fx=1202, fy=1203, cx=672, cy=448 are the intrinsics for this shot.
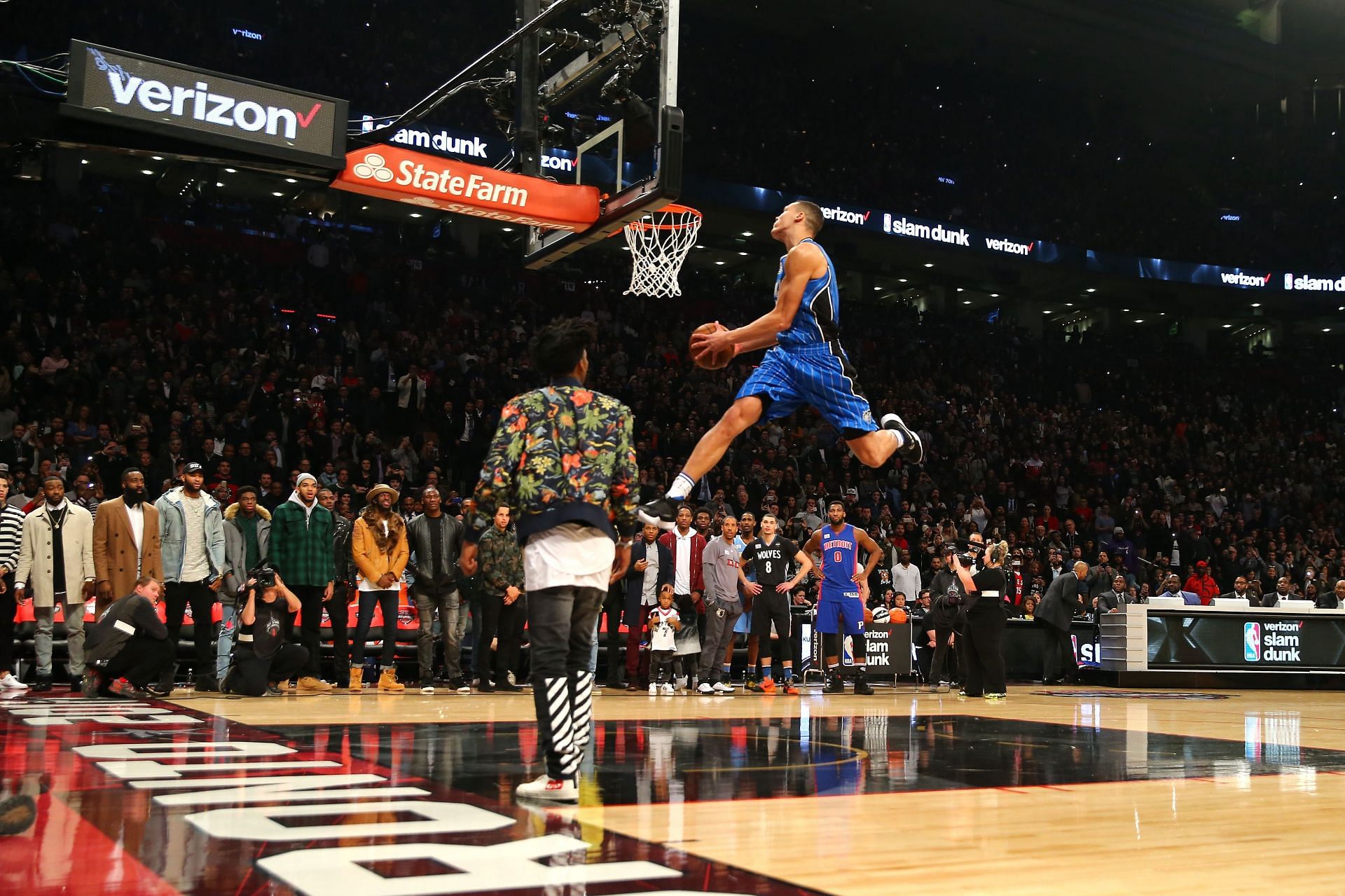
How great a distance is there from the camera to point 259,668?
9742 mm

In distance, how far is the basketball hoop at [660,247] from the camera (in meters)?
12.2

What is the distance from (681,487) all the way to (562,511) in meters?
1.96

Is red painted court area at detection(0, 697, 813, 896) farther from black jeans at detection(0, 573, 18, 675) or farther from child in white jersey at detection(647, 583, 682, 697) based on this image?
child in white jersey at detection(647, 583, 682, 697)

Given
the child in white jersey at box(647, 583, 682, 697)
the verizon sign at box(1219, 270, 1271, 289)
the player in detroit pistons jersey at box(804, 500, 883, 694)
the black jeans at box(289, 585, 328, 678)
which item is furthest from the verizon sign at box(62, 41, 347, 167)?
the verizon sign at box(1219, 270, 1271, 289)

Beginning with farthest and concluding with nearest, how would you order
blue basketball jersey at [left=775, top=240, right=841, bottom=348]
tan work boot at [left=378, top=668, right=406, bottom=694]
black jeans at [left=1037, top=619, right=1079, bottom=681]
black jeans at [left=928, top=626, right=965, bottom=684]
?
black jeans at [left=1037, top=619, right=1079, bottom=681] → black jeans at [left=928, top=626, right=965, bottom=684] → tan work boot at [left=378, top=668, right=406, bottom=694] → blue basketball jersey at [left=775, top=240, right=841, bottom=348]

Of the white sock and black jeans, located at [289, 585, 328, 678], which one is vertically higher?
the white sock

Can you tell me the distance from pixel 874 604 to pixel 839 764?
11.0 metres

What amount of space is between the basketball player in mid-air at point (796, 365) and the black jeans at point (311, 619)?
5.37 metres

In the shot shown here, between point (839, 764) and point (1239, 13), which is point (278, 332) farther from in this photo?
point (1239, 13)

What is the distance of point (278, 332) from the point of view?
17.9 metres

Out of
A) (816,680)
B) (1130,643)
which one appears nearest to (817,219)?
(816,680)

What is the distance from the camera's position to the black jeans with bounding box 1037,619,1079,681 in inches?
630

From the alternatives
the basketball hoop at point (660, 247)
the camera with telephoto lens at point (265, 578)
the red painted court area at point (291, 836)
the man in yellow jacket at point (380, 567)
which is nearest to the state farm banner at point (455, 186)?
the basketball hoop at point (660, 247)

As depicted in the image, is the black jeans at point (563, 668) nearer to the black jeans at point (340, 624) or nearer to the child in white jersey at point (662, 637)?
the black jeans at point (340, 624)
